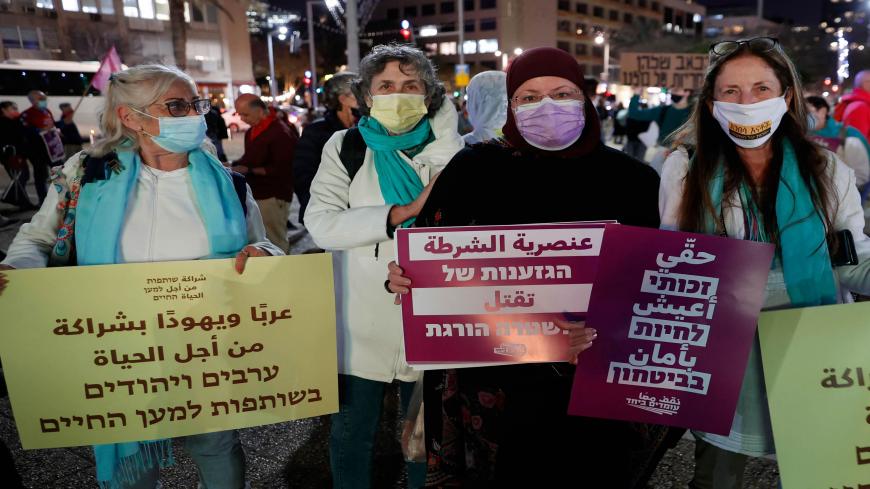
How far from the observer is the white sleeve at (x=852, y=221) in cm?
204

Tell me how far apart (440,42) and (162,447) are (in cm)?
9174

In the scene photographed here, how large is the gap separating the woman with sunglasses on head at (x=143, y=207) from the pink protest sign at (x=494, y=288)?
0.68 metres


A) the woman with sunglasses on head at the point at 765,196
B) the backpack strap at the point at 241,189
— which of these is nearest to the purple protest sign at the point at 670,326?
the woman with sunglasses on head at the point at 765,196

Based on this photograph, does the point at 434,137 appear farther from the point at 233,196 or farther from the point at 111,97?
the point at 111,97

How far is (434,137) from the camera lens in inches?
101

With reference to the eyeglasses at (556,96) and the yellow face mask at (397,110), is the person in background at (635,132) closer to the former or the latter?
the yellow face mask at (397,110)

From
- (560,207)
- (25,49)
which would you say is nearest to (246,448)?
(560,207)

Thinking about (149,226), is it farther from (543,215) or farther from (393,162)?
(543,215)

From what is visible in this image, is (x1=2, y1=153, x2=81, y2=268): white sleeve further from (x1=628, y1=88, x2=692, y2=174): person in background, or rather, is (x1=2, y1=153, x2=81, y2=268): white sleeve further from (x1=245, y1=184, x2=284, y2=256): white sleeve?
(x1=628, y1=88, x2=692, y2=174): person in background

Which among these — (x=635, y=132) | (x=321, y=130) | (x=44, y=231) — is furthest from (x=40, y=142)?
(x=44, y=231)

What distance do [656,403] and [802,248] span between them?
0.66 metres

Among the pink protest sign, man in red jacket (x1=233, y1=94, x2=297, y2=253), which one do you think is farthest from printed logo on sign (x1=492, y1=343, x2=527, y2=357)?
man in red jacket (x1=233, y1=94, x2=297, y2=253)

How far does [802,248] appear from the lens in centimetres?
195

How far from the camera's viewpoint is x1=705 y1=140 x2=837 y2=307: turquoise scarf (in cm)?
195
